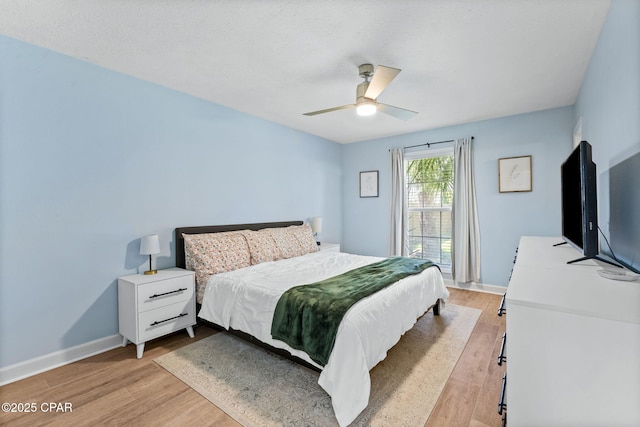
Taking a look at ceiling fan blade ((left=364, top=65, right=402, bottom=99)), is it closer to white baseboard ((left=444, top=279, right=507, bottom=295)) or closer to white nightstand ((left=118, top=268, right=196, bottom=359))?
white nightstand ((left=118, top=268, right=196, bottom=359))

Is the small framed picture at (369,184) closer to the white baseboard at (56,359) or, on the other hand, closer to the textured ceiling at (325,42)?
the textured ceiling at (325,42)

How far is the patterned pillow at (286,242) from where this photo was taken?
Result: 3809mm

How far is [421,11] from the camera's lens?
188 centimetres

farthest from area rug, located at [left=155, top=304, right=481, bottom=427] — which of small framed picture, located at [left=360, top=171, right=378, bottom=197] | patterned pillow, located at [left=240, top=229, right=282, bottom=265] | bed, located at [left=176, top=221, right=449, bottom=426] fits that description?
small framed picture, located at [left=360, top=171, right=378, bottom=197]

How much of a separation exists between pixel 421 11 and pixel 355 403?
2.51 meters

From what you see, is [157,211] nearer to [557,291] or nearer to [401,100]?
[401,100]

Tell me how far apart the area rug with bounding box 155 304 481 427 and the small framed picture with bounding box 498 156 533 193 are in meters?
2.28

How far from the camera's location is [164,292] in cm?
267

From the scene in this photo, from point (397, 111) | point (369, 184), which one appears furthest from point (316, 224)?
point (397, 111)

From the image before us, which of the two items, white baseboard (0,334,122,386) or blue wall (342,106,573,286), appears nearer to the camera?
white baseboard (0,334,122,386)

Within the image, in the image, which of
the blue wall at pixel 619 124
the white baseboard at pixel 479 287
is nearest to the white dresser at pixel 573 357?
the blue wall at pixel 619 124

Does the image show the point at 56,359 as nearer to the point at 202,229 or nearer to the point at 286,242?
the point at 202,229

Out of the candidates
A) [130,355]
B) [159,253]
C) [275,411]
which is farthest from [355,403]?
[159,253]

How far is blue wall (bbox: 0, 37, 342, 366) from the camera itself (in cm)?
219
